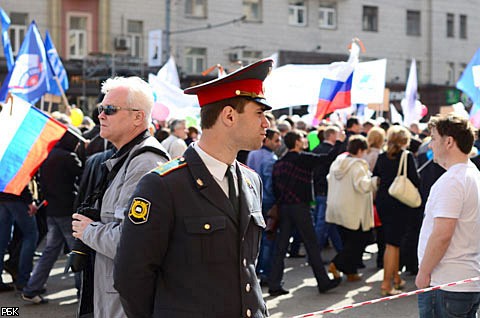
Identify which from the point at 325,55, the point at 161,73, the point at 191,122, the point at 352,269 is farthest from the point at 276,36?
the point at 352,269

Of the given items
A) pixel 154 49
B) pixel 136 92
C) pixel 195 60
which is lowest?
pixel 136 92

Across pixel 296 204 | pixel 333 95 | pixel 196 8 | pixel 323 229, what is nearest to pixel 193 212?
pixel 296 204

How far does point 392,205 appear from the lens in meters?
8.66

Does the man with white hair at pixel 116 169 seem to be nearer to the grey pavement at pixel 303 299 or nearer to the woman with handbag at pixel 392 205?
the grey pavement at pixel 303 299

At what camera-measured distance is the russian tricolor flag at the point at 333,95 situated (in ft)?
33.8

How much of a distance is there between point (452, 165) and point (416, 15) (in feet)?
128

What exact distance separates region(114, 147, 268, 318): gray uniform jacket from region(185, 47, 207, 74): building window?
1242 inches

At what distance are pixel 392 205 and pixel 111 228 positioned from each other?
5531 mm

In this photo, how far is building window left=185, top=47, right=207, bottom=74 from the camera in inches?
1346

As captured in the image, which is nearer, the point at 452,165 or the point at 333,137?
the point at 452,165

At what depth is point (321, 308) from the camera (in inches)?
312

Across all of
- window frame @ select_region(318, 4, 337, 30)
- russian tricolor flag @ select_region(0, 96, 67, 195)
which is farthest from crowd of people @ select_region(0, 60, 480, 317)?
window frame @ select_region(318, 4, 337, 30)

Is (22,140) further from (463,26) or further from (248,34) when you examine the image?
(463,26)

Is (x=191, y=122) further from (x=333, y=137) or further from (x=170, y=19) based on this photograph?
(x=170, y=19)
